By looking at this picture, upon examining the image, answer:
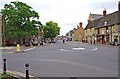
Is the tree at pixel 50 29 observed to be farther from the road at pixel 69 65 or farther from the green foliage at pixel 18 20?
the road at pixel 69 65

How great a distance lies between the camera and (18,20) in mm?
57625

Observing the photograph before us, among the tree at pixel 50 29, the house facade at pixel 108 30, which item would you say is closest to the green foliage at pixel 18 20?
the house facade at pixel 108 30

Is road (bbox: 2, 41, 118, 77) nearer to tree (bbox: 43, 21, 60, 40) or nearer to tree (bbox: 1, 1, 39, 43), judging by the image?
tree (bbox: 1, 1, 39, 43)

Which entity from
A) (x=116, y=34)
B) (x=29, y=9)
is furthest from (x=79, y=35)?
(x=29, y=9)

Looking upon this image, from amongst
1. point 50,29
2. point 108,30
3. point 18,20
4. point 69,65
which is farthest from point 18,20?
point 50,29

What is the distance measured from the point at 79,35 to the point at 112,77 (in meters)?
124

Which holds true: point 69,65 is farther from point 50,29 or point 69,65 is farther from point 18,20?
point 50,29

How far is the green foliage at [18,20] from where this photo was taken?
57219 mm

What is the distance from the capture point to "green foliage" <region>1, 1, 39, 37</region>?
5722 centimetres

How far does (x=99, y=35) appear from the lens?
82.9 m

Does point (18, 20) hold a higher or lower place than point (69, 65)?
higher

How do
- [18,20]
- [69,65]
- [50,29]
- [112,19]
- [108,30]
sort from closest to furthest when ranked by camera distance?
[69,65]
[18,20]
[112,19]
[108,30]
[50,29]

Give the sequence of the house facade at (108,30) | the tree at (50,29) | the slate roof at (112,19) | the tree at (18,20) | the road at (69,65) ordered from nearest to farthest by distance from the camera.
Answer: the road at (69,65)
the tree at (18,20)
the house facade at (108,30)
the slate roof at (112,19)
the tree at (50,29)

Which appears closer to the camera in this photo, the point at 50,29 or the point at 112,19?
the point at 112,19
